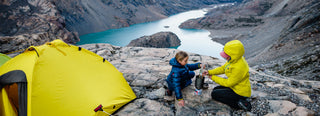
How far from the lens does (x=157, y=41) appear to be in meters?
34.1

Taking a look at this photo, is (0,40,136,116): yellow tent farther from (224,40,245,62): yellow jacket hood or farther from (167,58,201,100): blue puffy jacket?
(224,40,245,62): yellow jacket hood

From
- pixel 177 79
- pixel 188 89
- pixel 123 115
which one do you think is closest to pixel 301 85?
pixel 188 89

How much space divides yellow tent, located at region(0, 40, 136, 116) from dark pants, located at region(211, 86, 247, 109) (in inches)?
86.7

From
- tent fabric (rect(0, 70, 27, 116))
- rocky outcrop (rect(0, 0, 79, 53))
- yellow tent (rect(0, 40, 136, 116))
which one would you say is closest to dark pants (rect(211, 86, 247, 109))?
yellow tent (rect(0, 40, 136, 116))

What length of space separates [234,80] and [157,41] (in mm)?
31614

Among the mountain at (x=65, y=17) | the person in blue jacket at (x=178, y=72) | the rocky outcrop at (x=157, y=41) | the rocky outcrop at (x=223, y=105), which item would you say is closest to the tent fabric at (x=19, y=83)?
the rocky outcrop at (x=223, y=105)

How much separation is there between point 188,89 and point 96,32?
6050cm

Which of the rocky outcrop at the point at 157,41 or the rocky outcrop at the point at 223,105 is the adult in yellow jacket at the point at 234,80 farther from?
the rocky outcrop at the point at 157,41

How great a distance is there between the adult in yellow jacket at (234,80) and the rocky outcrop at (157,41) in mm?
28214

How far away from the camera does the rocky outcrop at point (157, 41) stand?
31806 millimetres

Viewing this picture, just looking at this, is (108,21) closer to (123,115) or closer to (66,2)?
(66,2)

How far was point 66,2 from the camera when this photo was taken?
56250 mm

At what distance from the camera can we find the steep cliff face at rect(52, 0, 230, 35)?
182ft

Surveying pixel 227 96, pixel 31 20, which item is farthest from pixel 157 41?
pixel 227 96
